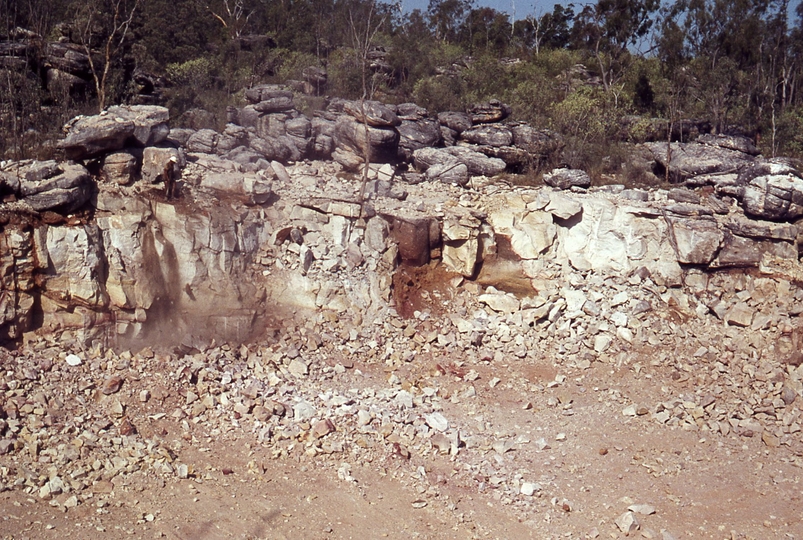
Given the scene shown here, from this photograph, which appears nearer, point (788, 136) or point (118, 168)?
point (118, 168)

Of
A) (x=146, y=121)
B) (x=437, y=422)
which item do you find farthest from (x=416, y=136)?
(x=437, y=422)

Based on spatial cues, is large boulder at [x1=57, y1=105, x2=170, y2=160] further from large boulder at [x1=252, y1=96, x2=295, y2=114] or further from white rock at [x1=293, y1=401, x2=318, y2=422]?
white rock at [x1=293, y1=401, x2=318, y2=422]

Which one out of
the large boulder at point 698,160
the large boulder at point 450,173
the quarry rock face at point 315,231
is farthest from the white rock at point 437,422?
the large boulder at point 698,160

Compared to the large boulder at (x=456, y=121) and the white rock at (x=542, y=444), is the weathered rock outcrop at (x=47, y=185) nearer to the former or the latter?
the white rock at (x=542, y=444)

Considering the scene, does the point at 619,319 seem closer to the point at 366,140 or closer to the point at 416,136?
the point at 366,140

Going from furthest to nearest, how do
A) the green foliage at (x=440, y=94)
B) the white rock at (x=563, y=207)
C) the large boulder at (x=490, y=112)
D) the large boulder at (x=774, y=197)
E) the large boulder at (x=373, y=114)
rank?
the green foliage at (x=440, y=94) → the large boulder at (x=490, y=112) → the large boulder at (x=373, y=114) → the white rock at (x=563, y=207) → the large boulder at (x=774, y=197)

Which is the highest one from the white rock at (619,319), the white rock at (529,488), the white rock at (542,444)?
the white rock at (619,319)

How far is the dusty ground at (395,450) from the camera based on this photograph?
8812mm

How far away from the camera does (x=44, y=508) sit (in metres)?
8.27

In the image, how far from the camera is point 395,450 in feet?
33.6

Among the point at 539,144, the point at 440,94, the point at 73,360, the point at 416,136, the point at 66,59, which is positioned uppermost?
the point at 66,59

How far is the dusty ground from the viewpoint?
881 cm

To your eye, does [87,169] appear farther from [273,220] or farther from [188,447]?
[188,447]

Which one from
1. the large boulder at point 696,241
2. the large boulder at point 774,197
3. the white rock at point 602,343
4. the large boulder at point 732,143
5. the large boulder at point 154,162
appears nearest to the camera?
the white rock at point 602,343
